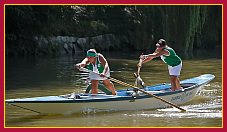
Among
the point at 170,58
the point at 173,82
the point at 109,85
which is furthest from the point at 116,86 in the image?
the point at 109,85

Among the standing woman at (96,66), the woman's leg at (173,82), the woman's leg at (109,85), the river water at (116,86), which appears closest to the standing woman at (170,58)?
the woman's leg at (173,82)

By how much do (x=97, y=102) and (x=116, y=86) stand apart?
4.89 metres

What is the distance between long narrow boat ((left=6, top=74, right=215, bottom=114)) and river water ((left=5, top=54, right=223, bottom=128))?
0.47 ft

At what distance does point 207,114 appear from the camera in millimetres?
11969

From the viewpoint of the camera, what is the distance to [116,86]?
1667 cm

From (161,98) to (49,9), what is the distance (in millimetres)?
18156

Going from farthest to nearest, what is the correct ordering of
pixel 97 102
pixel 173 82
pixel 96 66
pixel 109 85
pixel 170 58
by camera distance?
pixel 173 82, pixel 170 58, pixel 109 85, pixel 96 66, pixel 97 102

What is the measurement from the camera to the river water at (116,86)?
11.1 meters

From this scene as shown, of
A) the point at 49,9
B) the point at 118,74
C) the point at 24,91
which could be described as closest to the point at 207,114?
the point at 24,91

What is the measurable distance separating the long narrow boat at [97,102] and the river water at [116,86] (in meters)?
0.14

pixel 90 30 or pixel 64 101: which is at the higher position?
pixel 90 30

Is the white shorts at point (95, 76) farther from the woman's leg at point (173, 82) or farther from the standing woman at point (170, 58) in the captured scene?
the woman's leg at point (173, 82)

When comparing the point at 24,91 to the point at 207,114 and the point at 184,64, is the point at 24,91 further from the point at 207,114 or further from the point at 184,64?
the point at 184,64

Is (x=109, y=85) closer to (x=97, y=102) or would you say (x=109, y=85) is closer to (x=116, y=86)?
(x=97, y=102)
